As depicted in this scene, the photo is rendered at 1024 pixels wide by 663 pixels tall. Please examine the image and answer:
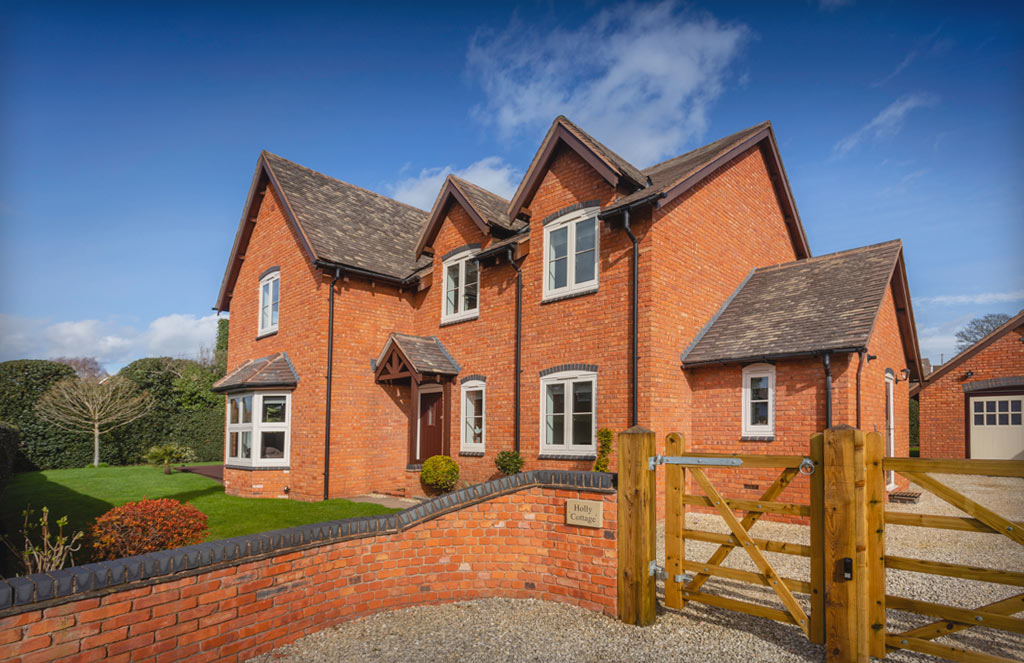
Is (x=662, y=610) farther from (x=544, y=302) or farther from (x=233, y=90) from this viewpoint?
(x=233, y=90)

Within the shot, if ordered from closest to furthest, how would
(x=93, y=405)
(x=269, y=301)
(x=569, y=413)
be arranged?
(x=569, y=413)
(x=269, y=301)
(x=93, y=405)

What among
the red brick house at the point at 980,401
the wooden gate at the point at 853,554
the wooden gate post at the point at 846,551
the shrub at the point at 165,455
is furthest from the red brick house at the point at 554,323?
the red brick house at the point at 980,401

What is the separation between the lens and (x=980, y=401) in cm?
2075

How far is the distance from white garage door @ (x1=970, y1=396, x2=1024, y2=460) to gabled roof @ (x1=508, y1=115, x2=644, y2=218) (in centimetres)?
1661

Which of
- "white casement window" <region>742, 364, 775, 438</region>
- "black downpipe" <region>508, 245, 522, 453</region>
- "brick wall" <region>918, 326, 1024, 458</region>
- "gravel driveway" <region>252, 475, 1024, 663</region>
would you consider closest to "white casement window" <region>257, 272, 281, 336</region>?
"black downpipe" <region>508, 245, 522, 453</region>

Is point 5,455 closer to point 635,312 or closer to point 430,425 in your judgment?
point 430,425

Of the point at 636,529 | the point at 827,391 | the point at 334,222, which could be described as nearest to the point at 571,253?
the point at 827,391

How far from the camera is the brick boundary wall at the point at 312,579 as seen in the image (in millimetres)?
4332

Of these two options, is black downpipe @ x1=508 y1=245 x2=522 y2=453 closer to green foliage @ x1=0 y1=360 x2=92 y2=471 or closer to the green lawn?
the green lawn

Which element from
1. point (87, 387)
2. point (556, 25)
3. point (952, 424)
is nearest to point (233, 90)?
point (556, 25)

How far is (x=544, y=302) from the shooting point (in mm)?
13727

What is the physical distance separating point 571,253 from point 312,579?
30.7 ft

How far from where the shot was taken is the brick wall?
20.1 m

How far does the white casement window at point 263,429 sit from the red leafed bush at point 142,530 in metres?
9.21
